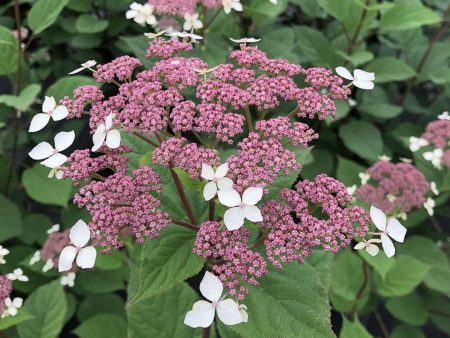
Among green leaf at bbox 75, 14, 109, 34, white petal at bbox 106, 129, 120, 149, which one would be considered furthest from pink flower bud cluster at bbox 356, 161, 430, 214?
green leaf at bbox 75, 14, 109, 34

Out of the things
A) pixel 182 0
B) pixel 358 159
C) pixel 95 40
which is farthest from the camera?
pixel 358 159

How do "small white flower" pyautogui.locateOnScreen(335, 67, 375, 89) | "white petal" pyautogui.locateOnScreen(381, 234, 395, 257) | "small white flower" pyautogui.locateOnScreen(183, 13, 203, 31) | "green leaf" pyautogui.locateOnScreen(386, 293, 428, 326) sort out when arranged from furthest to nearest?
"green leaf" pyautogui.locateOnScreen(386, 293, 428, 326)
"small white flower" pyautogui.locateOnScreen(183, 13, 203, 31)
"small white flower" pyautogui.locateOnScreen(335, 67, 375, 89)
"white petal" pyautogui.locateOnScreen(381, 234, 395, 257)

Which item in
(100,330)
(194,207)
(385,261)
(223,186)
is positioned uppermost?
(223,186)

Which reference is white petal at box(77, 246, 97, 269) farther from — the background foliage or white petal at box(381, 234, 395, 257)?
white petal at box(381, 234, 395, 257)

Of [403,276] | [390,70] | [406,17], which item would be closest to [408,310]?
[403,276]

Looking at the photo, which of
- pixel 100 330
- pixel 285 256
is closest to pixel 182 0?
pixel 285 256

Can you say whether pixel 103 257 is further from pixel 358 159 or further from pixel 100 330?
pixel 358 159
